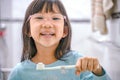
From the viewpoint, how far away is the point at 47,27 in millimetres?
696

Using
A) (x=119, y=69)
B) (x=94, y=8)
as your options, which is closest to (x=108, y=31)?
(x=94, y=8)

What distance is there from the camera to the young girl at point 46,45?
71 centimetres

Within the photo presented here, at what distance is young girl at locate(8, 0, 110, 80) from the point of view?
0.71 meters

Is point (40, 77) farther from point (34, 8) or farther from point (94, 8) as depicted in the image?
point (94, 8)

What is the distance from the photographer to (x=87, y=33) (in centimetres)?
202

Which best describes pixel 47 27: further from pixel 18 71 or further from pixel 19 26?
pixel 19 26

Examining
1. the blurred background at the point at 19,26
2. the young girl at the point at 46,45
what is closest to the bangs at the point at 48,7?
the young girl at the point at 46,45

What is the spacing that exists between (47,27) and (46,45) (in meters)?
0.06

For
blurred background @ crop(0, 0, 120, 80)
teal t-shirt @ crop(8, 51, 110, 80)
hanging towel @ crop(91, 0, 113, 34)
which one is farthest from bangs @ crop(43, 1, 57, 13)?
blurred background @ crop(0, 0, 120, 80)

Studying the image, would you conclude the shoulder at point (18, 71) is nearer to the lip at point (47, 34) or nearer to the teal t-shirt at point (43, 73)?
the teal t-shirt at point (43, 73)

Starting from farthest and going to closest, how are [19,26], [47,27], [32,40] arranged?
1. [19,26]
2. [32,40]
3. [47,27]

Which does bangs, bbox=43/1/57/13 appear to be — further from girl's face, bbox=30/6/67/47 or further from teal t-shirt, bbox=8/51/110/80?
teal t-shirt, bbox=8/51/110/80

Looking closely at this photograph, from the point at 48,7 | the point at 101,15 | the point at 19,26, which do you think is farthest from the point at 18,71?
the point at 19,26

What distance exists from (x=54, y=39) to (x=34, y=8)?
12cm
